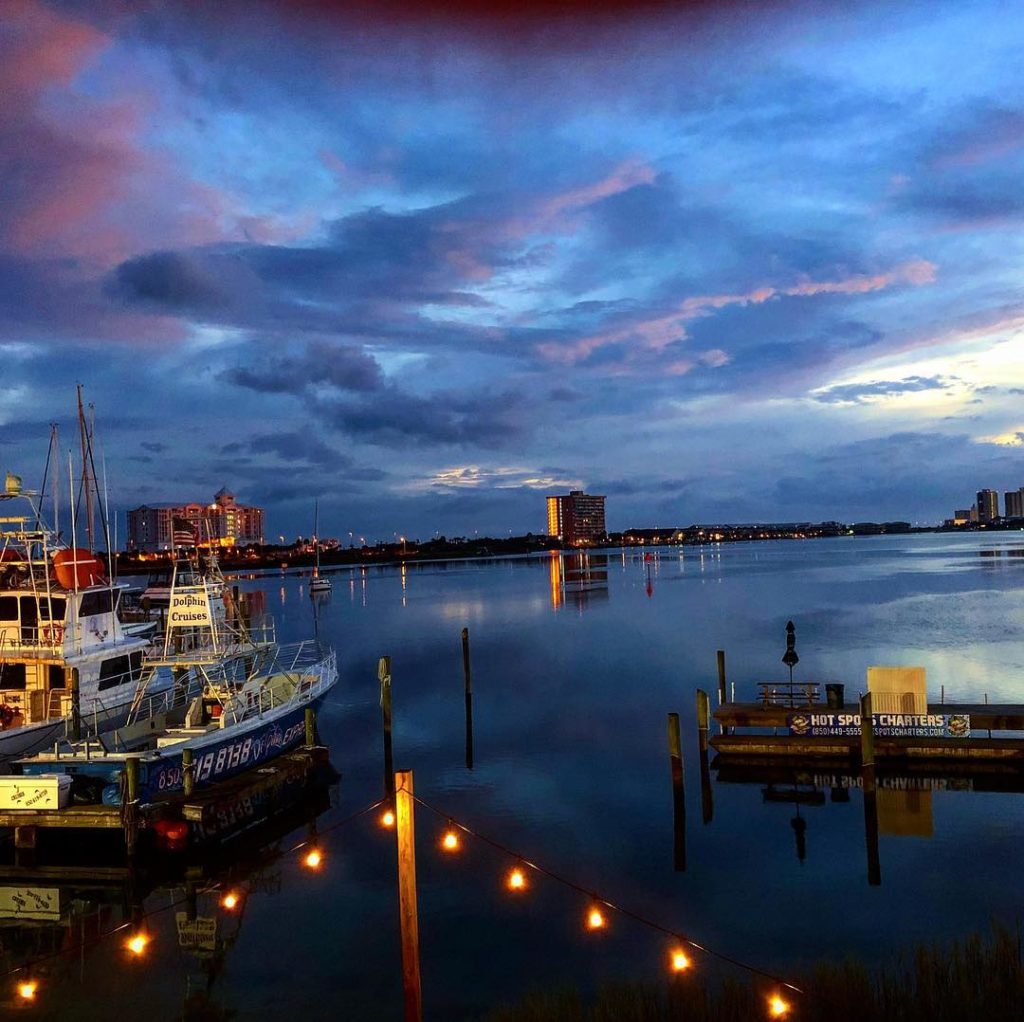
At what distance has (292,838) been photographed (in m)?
22.5

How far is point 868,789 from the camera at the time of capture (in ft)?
69.8

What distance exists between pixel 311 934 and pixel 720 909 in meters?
8.01

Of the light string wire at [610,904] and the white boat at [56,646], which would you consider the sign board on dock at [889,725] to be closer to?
the light string wire at [610,904]

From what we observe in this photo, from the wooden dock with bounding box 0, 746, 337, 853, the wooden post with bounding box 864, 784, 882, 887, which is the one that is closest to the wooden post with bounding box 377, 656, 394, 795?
the wooden dock with bounding box 0, 746, 337, 853

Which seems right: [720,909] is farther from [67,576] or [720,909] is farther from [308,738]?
[67,576]

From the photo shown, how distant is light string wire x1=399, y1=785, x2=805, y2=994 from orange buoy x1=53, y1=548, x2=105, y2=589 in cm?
1379

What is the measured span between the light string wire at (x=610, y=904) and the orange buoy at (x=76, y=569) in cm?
1379

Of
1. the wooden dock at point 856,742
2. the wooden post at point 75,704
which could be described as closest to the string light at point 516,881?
the wooden dock at point 856,742

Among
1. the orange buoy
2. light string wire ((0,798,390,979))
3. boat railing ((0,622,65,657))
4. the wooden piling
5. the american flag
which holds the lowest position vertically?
light string wire ((0,798,390,979))

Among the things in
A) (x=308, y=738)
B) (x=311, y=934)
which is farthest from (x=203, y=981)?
(x=308, y=738)

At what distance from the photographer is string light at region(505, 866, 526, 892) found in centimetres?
1858

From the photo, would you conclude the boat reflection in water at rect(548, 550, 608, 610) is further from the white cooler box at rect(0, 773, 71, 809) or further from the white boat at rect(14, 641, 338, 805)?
the white cooler box at rect(0, 773, 71, 809)

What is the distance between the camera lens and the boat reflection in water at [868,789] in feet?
70.3

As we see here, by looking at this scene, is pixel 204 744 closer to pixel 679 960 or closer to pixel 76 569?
pixel 76 569
